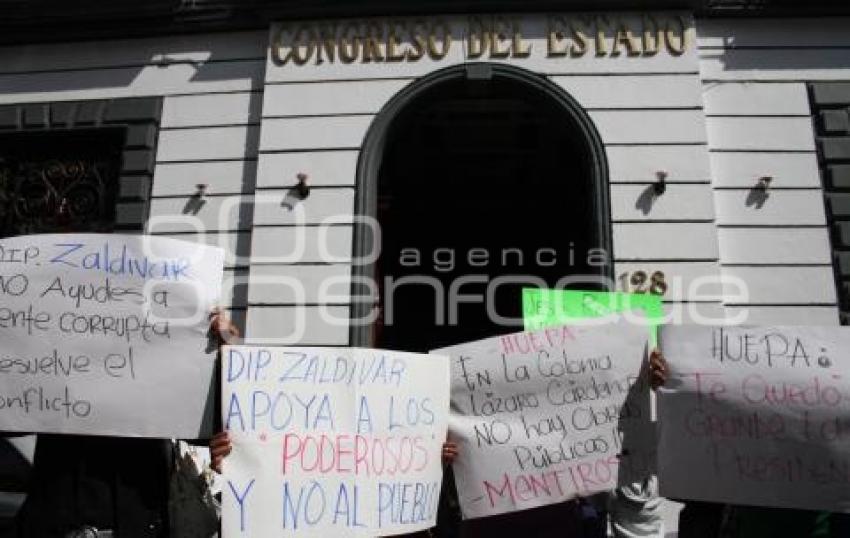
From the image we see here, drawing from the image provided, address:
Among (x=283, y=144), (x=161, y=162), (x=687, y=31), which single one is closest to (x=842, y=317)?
(x=687, y=31)

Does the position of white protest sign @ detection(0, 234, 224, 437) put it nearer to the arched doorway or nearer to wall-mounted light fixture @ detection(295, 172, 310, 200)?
wall-mounted light fixture @ detection(295, 172, 310, 200)

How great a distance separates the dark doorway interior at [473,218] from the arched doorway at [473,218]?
2 centimetres

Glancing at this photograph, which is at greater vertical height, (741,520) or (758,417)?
(758,417)

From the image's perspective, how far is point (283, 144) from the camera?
8328 millimetres

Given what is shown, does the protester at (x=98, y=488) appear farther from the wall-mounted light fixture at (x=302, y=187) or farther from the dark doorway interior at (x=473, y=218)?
the dark doorway interior at (x=473, y=218)

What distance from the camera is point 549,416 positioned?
3.88 m

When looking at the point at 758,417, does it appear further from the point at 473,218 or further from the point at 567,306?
the point at 473,218

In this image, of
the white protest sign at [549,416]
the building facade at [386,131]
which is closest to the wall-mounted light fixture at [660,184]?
the building facade at [386,131]

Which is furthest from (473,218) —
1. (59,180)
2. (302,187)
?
(59,180)

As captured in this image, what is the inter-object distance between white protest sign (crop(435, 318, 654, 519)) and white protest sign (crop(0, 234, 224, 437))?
135 cm

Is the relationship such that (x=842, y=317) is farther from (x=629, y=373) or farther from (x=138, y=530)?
(x=138, y=530)

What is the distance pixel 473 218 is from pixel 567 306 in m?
7.41

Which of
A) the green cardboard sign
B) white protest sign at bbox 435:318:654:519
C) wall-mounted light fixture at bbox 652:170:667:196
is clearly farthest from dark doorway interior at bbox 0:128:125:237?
white protest sign at bbox 435:318:654:519

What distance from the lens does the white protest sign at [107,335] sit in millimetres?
3541
